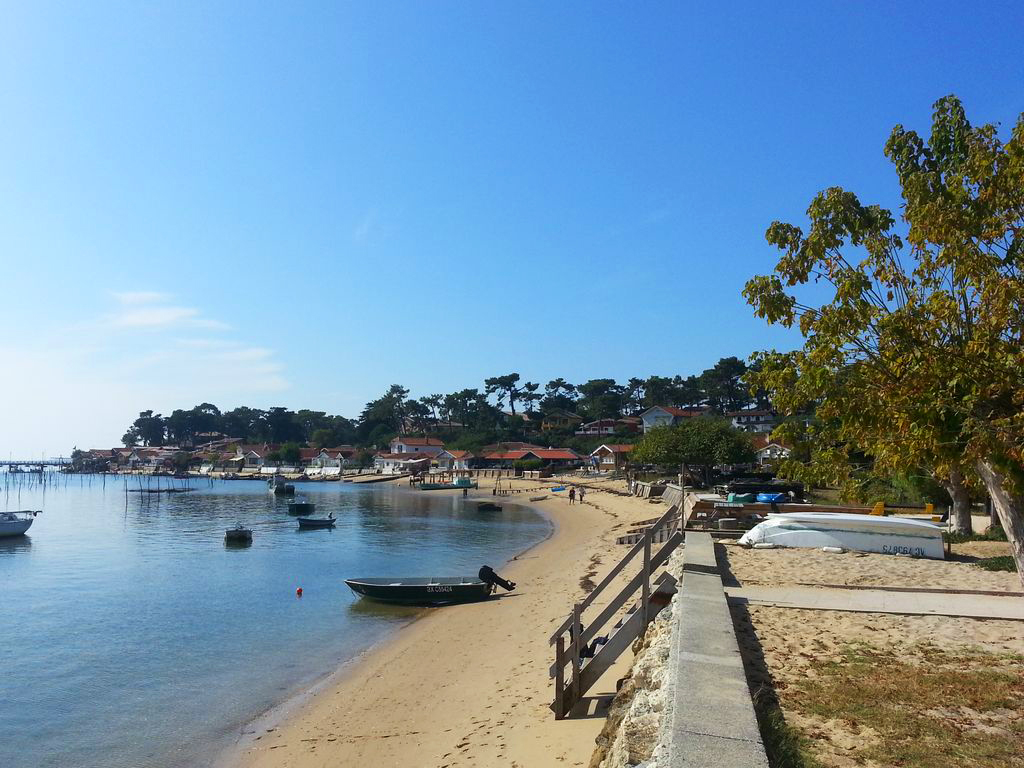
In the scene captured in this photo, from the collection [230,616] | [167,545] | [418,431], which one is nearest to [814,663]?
[230,616]

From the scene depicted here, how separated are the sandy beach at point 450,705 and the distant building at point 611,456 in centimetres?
8232

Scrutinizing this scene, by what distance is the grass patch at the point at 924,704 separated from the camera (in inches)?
229

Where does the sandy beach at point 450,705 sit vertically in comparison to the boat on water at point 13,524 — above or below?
above

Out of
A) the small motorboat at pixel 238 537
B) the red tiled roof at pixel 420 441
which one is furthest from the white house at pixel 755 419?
the small motorboat at pixel 238 537

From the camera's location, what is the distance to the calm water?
51.9ft

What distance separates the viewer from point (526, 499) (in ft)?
286

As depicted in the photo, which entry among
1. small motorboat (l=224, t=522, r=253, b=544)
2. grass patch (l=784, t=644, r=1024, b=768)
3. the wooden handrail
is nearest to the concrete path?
the wooden handrail

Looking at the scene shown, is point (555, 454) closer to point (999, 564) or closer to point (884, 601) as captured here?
point (999, 564)

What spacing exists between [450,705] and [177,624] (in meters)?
14.6

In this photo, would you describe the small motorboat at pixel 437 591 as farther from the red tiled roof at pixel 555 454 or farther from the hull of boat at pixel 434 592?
the red tiled roof at pixel 555 454

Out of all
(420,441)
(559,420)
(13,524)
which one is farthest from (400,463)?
(13,524)

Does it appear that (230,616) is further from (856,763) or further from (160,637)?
(856,763)

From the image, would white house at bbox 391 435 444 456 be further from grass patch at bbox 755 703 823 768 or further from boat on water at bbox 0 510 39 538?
grass patch at bbox 755 703 823 768

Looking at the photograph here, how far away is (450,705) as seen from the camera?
15.3 m
